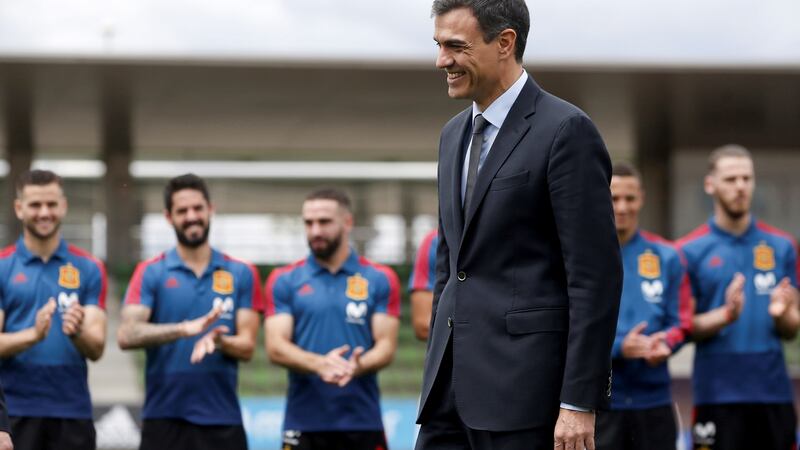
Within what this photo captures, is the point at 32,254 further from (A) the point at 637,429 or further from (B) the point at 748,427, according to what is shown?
(B) the point at 748,427

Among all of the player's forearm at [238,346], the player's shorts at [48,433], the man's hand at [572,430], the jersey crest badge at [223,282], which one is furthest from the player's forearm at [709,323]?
the man's hand at [572,430]

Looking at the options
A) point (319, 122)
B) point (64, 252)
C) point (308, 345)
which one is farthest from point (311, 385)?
point (319, 122)

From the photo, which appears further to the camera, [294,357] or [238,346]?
[294,357]

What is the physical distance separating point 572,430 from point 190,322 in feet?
11.0

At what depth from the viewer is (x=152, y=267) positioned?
6.56 metres

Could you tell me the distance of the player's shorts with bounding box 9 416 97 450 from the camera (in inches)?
243

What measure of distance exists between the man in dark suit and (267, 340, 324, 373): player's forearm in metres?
2.97

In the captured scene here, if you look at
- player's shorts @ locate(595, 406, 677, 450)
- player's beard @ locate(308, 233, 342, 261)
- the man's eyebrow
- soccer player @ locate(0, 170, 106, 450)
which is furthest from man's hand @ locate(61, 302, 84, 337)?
the man's eyebrow

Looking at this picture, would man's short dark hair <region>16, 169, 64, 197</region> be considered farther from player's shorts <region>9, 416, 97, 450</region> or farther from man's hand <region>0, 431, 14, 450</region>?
man's hand <region>0, 431, 14, 450</region>

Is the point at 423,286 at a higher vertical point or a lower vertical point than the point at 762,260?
lower

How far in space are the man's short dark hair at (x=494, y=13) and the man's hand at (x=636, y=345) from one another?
293 cm

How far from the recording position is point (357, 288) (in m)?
6.78

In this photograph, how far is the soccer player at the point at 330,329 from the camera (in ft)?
21.5

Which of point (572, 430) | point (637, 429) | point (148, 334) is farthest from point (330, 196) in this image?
point (572, 430)
